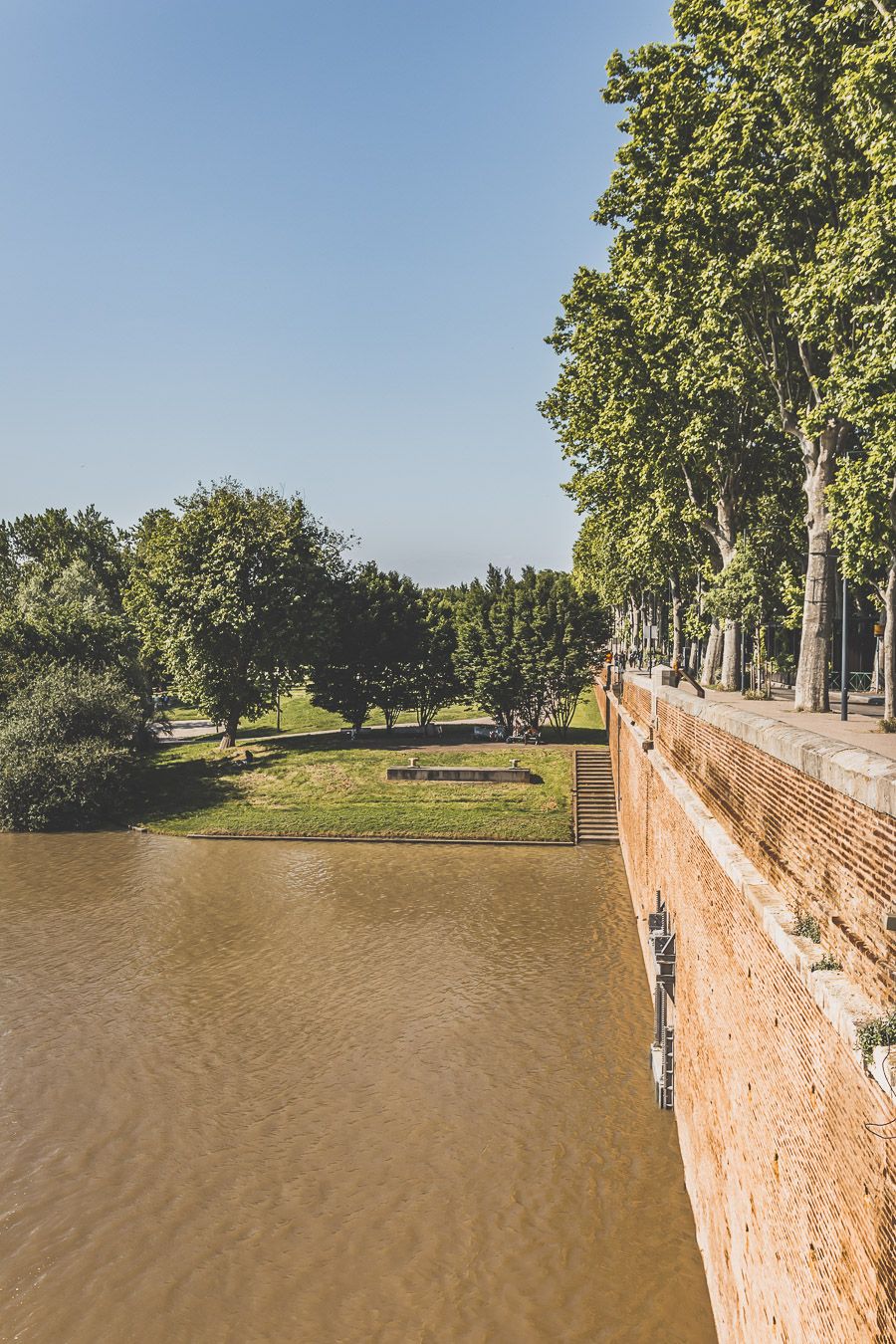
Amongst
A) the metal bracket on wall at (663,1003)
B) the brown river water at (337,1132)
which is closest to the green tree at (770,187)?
the metal bracket on wall at (663,1003)

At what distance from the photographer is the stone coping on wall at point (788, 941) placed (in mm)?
4508

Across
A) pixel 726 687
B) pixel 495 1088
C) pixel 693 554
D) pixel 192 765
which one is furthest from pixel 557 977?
pixel 192 765

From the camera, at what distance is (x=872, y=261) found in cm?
1372

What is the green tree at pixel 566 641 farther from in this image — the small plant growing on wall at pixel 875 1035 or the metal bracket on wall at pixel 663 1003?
the small plant growing on wall at pixel 875 1035

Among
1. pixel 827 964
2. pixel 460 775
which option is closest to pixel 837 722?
pixel 827 964

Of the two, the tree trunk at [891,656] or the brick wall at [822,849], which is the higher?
the tree trunk at [891,656]

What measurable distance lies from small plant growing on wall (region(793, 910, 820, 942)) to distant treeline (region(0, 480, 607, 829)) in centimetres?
3319

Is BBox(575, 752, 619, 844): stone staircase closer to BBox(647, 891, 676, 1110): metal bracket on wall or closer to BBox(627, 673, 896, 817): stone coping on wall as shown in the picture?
BBox(647, 891, 676, 1110): metal bracket on wall

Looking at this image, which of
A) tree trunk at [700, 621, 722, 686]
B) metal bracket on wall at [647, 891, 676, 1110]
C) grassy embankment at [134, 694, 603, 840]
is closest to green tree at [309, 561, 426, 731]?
grassy embankment at [134, 694, 603, 840]

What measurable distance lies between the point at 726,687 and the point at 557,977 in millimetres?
13271

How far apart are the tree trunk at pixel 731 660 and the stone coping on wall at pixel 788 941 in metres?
18.6

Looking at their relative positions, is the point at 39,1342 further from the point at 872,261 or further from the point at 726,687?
the point at 726,687

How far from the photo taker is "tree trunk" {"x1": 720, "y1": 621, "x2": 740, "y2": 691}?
27.9 m

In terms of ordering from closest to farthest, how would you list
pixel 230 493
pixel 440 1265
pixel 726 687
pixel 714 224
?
pixel 440 1265 → pixel 714 224 → pixel 726 687 → pixel 230 493
